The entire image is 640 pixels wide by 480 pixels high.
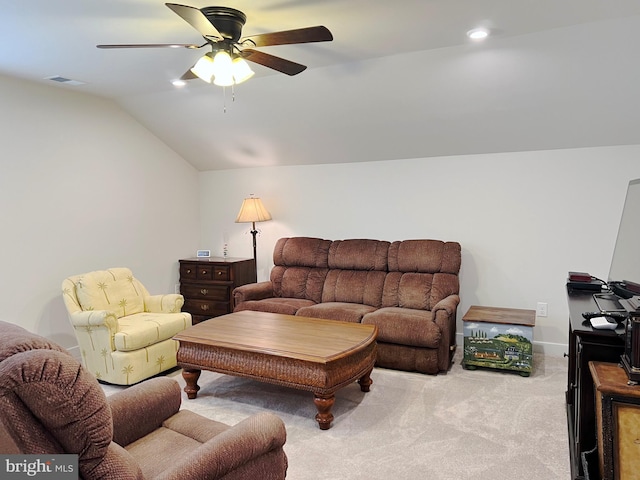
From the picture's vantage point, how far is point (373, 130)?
14.9 feet

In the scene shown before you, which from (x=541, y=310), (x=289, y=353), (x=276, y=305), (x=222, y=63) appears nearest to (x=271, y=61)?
(x=222, y=63)

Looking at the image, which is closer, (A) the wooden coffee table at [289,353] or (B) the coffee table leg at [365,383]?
(A) the wooden coffee table at [289,353]

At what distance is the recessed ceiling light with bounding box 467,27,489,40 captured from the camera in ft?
9.92

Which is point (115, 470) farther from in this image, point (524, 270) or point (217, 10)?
point (524, 270)

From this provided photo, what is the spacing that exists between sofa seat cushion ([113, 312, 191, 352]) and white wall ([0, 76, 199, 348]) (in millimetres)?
870

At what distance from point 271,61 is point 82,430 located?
2.23m

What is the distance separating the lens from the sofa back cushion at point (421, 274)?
169 inches

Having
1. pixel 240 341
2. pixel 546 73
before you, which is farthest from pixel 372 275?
pixel 546 73

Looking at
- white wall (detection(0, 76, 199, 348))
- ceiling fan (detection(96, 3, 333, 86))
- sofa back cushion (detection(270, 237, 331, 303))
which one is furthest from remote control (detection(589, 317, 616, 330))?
white wall (detection(0, 76, 199, 348))

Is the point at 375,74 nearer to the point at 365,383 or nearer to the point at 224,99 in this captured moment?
the point at 224,99

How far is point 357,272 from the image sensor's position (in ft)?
15.7

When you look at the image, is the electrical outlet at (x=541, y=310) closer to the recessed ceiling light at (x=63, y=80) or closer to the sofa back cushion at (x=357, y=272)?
the sofa back cushion at (x=357, y=272)

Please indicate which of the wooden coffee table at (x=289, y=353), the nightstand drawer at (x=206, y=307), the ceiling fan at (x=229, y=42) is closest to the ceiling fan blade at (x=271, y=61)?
the ceiling fan at (x=229, y=42)

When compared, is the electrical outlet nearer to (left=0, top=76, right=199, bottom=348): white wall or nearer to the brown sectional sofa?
the brown sectional sofa
